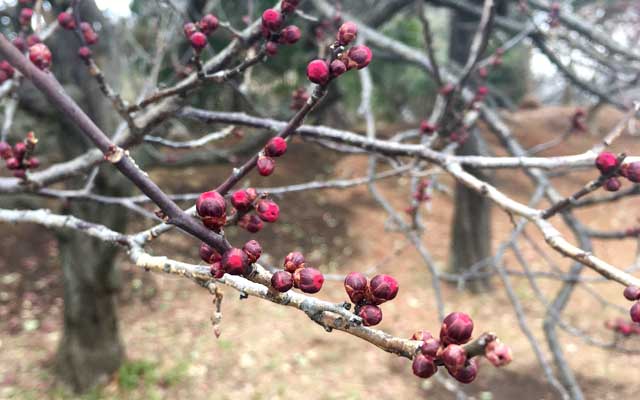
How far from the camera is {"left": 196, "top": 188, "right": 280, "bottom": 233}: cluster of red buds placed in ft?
2.79

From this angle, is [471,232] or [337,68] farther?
[471,232]

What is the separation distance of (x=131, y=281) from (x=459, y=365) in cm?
770

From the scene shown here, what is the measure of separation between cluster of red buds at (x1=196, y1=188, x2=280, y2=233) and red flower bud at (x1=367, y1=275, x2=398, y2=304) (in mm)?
224

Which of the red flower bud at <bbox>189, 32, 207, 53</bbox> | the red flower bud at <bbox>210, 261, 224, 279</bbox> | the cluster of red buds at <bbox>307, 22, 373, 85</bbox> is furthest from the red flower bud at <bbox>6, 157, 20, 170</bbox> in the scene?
the cluster of red buds at <bbox>307, 22, 373, 85</bbox>

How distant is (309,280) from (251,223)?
27 cm

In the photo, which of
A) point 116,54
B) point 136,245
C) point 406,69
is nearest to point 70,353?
point 116,54

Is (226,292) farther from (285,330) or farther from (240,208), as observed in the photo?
(240,208)

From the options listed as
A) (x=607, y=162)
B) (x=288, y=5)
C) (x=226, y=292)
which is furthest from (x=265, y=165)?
(x=226, y=292)

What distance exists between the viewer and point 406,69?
1281 cm

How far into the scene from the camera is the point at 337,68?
886 millimetres

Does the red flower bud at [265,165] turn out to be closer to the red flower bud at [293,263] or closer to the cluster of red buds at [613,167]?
the red flower bud at [293,263]

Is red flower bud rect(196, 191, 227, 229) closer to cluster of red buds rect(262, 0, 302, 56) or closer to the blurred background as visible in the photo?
cluster of red buds rect(262, 0, 302, 56)

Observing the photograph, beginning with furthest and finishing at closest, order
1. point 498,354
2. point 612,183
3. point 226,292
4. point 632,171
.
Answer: point 226,292 → point 612,183 → point 632,171 → point 498,354

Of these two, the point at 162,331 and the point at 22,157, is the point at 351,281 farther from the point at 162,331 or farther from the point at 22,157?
the point at 162,331
